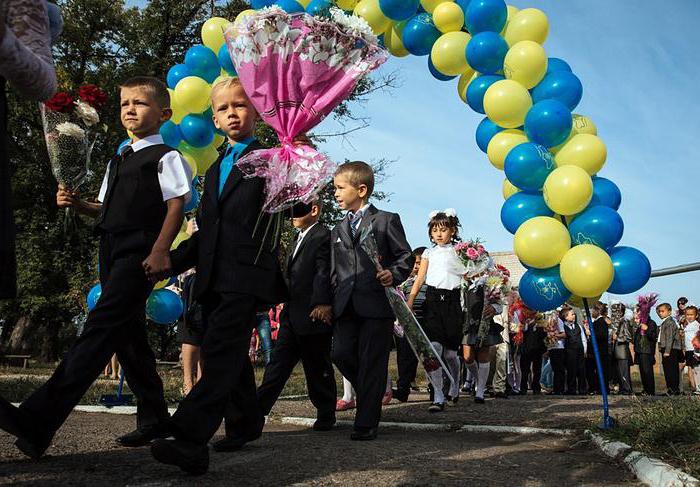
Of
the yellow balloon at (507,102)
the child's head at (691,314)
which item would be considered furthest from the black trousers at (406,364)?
the child's head at (691,314)

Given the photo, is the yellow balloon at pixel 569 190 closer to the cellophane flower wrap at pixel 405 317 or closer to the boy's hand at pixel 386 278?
the cellophane flower wrap at pixel 405 317

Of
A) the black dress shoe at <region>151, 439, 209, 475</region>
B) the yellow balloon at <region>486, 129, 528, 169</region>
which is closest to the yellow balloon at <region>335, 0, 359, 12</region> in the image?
the yellow balloon at <region>486, 129, 528, 169</region>

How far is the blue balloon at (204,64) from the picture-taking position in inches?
284

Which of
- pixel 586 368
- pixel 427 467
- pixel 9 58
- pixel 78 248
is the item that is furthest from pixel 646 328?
pixel 78 248

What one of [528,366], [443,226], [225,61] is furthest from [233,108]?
[528,366]

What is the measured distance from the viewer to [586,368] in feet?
45.4

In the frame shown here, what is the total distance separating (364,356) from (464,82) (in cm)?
374

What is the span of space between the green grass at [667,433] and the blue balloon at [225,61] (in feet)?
16.6

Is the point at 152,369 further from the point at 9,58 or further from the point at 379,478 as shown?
the point at 9,58

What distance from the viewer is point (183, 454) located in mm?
2760

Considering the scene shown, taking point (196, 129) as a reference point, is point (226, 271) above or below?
below

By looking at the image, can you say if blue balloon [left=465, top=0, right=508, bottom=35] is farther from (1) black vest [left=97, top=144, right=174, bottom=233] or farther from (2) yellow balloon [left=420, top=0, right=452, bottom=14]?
(1) black vest [left=97, top=144, right=174, bottom=233]

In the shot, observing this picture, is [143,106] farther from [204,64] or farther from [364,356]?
[204,64]

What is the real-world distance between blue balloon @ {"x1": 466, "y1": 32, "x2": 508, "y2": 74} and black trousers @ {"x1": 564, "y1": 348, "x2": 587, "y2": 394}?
8372mm
